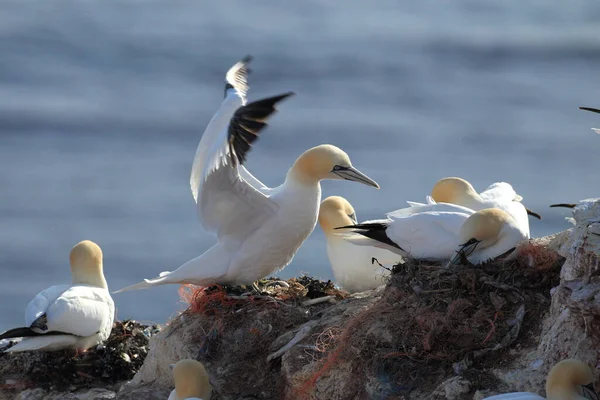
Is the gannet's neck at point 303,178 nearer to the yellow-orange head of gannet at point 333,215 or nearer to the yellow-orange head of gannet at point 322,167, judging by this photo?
Answer: the yellow-orange head of gannet at point 322,167

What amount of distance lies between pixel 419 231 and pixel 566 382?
241 centimetres

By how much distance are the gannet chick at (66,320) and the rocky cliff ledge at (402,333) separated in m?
0.34

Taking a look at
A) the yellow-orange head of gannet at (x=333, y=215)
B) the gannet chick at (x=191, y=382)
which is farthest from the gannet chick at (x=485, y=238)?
the yellow-orange head of gannet at (x=333, y=215)

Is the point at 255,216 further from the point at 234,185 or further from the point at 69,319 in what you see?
the point at 69,319

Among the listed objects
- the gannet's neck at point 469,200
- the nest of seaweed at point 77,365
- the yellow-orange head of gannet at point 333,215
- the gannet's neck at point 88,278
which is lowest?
the nest of seaweed at point 77,365

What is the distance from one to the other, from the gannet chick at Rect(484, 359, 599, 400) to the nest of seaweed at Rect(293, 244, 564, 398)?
32.9 inches

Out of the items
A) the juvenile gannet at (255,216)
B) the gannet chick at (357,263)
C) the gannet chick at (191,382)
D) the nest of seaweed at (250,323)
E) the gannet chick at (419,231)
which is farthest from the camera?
the gannet chick at (357,263)

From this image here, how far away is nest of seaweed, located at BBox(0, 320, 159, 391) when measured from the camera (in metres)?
9.34

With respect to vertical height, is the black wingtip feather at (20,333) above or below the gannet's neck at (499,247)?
below

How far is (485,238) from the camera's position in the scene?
7.82 m

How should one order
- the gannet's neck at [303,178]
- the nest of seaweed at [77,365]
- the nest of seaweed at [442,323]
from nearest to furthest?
the nest of seaweed at [442,323] < the gannet's neck at [303,178] < the nest of seaweed at [77,365]

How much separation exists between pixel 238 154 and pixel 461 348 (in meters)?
1.95

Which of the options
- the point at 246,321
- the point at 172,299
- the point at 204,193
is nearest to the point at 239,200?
the point at 204,193

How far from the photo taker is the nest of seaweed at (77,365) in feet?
30.7
